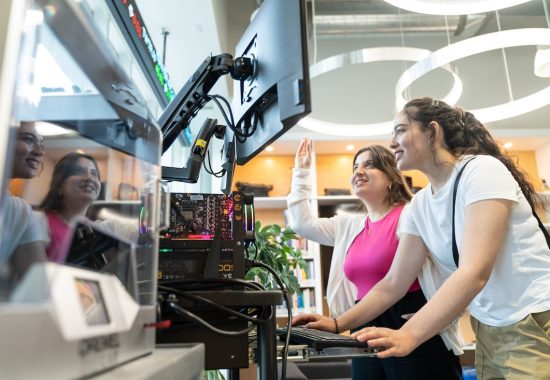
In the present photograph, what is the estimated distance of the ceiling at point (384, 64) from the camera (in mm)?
3721

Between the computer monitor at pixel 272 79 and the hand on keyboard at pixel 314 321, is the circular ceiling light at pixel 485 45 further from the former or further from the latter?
the hand on keyboard at pixel 314 321

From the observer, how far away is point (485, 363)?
41.4 inches

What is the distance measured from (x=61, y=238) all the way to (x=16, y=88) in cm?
23

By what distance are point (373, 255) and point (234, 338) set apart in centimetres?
100

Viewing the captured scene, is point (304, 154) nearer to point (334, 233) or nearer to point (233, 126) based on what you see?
point (334, 233)

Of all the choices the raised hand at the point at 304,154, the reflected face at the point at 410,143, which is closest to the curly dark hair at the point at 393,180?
the raised hand at the point at 304,154

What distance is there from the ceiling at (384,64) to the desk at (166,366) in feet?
9.39

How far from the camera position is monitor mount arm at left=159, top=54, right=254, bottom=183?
1.03 m

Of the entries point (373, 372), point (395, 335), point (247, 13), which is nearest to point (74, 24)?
point (395, 335)

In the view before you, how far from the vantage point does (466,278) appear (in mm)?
896

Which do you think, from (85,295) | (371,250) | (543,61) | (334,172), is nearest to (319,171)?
(334,172)

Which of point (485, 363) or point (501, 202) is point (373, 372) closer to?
point (485, 363)

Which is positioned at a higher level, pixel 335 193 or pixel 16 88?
pixel 335 193

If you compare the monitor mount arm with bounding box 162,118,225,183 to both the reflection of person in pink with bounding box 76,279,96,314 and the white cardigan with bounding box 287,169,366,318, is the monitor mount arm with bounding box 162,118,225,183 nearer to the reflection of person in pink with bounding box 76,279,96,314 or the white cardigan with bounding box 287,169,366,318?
the reflection of person in pink with bounding box 76,279,96,314
